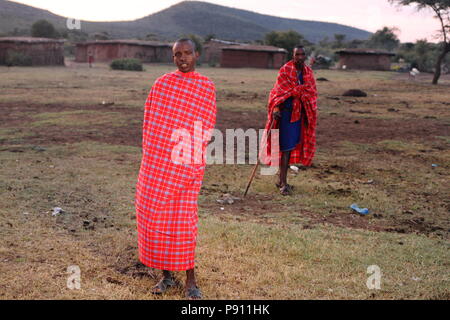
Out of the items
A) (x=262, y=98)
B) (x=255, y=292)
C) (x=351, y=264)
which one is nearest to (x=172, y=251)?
(x=255, y=292)

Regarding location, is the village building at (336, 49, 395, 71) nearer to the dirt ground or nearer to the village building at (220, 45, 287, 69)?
the village building at (220, 45, 287, 69)

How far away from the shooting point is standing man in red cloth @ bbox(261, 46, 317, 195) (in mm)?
6738

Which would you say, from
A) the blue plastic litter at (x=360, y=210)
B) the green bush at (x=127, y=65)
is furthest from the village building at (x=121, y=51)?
the blue plastic litter at (x=360, y=210)

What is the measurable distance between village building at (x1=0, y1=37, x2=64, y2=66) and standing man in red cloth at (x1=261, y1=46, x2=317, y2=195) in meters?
32.1

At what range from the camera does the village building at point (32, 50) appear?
114 feet

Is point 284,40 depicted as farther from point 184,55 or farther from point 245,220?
point 184,55

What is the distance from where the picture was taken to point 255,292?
149 inches

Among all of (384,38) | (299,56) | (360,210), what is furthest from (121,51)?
(384,38)

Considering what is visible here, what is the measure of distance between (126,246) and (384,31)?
85770 millimetres

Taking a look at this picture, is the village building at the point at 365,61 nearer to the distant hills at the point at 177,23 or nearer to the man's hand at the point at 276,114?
the man's hand at the point at 276,114

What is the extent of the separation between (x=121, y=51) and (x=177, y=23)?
82504mm

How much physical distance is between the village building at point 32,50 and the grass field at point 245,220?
25728mm

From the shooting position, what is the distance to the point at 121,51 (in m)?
41.8

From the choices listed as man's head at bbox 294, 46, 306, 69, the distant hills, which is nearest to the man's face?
man's head at bbox 294, 46, 306, 69
